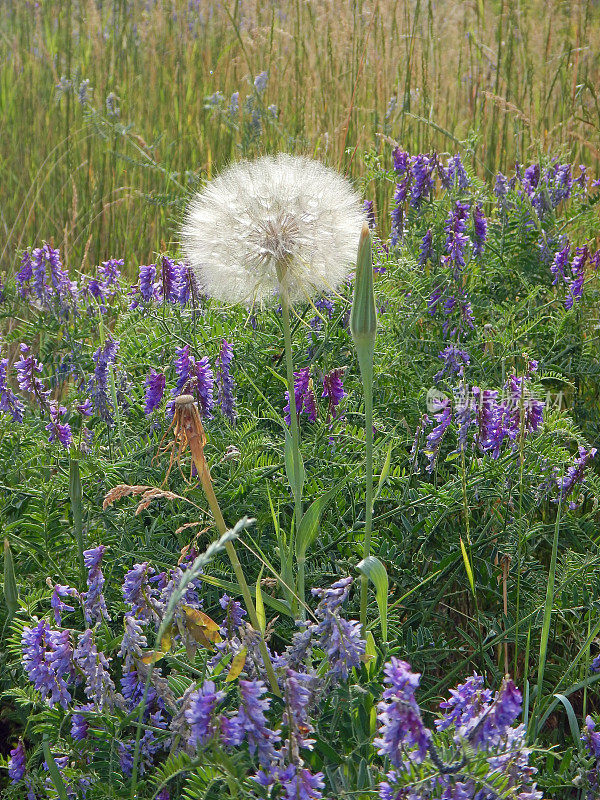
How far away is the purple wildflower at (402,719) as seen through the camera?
1.02m

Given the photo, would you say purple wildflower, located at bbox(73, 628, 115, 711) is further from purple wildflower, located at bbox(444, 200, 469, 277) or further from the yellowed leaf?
purple wildflower, located at bbox(444, 200, 469, 277)

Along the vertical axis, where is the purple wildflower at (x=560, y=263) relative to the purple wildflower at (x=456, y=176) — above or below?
below

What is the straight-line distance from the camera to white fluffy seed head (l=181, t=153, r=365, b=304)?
5.01 feet

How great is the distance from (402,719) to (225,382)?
1069 millimetres

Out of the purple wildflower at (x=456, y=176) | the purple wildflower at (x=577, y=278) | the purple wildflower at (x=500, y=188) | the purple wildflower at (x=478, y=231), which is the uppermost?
the purple wildflower at (x=456, y=176)

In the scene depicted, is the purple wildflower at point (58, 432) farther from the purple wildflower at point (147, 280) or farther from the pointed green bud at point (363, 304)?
the pointed green bud at point (363, 304)

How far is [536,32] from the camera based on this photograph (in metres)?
4.83

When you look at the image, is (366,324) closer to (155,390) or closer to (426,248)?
(155,390)

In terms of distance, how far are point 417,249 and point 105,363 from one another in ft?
3.29

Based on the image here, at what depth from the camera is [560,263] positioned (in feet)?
8.05

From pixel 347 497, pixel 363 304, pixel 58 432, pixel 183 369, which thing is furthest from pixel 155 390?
pixel 363 304

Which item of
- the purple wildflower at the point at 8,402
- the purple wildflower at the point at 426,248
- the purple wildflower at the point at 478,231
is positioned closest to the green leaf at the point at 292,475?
the purple wildflower at the point at 8,402

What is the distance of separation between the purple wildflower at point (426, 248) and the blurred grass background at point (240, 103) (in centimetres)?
98

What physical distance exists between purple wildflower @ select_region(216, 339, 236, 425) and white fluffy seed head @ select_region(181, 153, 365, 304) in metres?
0.28
